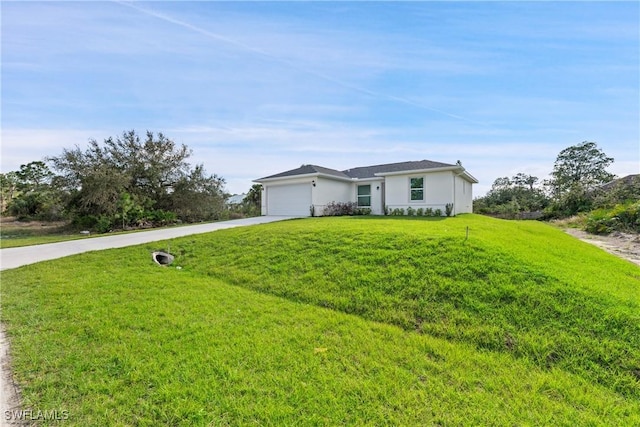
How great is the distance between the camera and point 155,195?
19219mm

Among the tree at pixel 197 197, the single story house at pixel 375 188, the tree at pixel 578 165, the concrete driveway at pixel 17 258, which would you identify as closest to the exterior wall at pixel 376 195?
the single story house at pixel 375 188

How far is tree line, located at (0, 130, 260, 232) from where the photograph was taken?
15570mm

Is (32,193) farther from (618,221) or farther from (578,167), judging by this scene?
(578,167)

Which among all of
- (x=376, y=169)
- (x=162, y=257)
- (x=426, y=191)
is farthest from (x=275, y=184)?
(x=162, y=257)

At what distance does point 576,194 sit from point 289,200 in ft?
79.3

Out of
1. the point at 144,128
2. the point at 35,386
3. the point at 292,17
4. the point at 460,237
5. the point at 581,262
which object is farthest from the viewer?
the point at 144,128

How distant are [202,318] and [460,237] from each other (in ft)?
18.9

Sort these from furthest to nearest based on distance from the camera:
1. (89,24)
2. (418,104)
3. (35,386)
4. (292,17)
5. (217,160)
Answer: (217,160) → (418,104) → (292,17) → (89,24) → (35,386)

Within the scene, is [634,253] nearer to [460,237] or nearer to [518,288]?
[460,237]

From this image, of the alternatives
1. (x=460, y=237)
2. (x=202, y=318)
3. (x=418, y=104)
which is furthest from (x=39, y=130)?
(x=418, y=104)

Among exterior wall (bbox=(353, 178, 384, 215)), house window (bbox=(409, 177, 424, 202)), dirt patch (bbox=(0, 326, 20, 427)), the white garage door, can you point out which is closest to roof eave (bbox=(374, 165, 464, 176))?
house window (bbox=(409, 177, 424, 202))

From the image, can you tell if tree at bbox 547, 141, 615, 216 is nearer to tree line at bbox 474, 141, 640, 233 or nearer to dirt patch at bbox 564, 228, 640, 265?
tree line at bbox 474, 141, 640, 233

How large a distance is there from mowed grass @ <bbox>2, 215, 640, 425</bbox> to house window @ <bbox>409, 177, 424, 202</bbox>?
32.7 feet

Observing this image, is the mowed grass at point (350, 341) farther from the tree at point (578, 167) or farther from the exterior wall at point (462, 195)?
the tree at point (578, 167)
